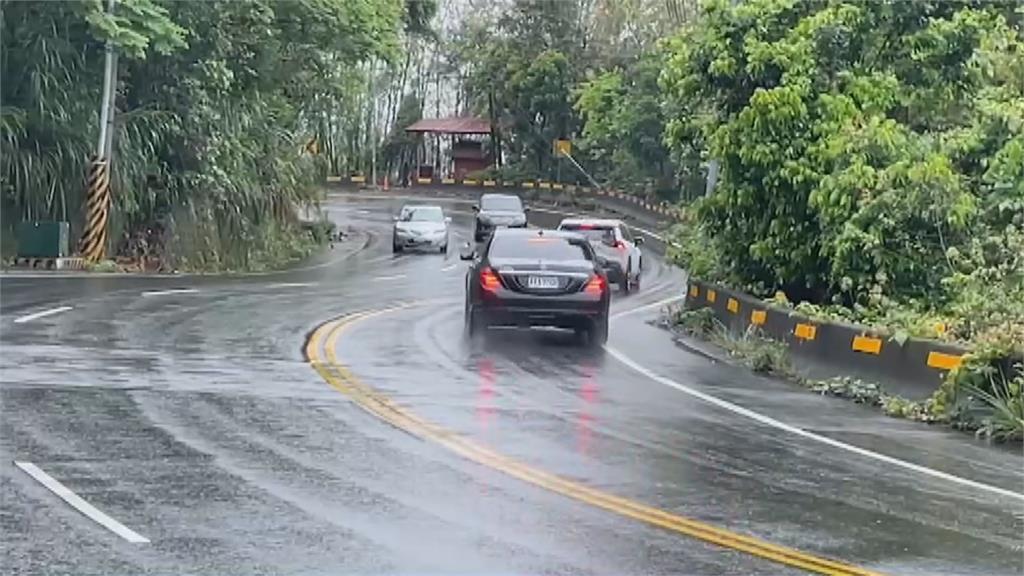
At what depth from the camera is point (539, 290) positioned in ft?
65.4

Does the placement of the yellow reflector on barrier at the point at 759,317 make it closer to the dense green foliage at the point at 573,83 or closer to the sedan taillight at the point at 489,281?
the sedan taillight at the point at 489,281

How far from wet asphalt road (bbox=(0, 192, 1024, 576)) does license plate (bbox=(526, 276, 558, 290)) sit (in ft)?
2.59

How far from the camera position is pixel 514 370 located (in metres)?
17.2

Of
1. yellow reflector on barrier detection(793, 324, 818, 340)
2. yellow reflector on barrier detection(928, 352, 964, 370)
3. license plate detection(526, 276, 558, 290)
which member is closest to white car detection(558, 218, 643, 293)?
license plate detection(526, 276, 558, 290)

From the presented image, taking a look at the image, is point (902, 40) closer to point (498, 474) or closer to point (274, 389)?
point (274, 389)

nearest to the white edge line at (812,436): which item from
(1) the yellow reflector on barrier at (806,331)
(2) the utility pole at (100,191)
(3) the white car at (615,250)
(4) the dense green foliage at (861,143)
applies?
(1) the yellow reflector on barrier at (806,331)

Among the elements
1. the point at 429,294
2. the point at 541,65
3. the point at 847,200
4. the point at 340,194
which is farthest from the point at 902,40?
the point at 340,194

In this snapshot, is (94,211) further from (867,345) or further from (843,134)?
(867,345)

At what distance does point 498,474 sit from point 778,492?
6.05 feet

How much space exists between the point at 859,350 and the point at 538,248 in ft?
17.1

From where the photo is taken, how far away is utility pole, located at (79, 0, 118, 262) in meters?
34.7

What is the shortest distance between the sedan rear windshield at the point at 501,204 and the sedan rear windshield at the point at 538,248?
34.4m

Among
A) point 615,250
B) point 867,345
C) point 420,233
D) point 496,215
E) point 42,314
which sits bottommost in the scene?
point 420,233

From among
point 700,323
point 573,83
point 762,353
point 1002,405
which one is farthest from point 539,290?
point 573,83
